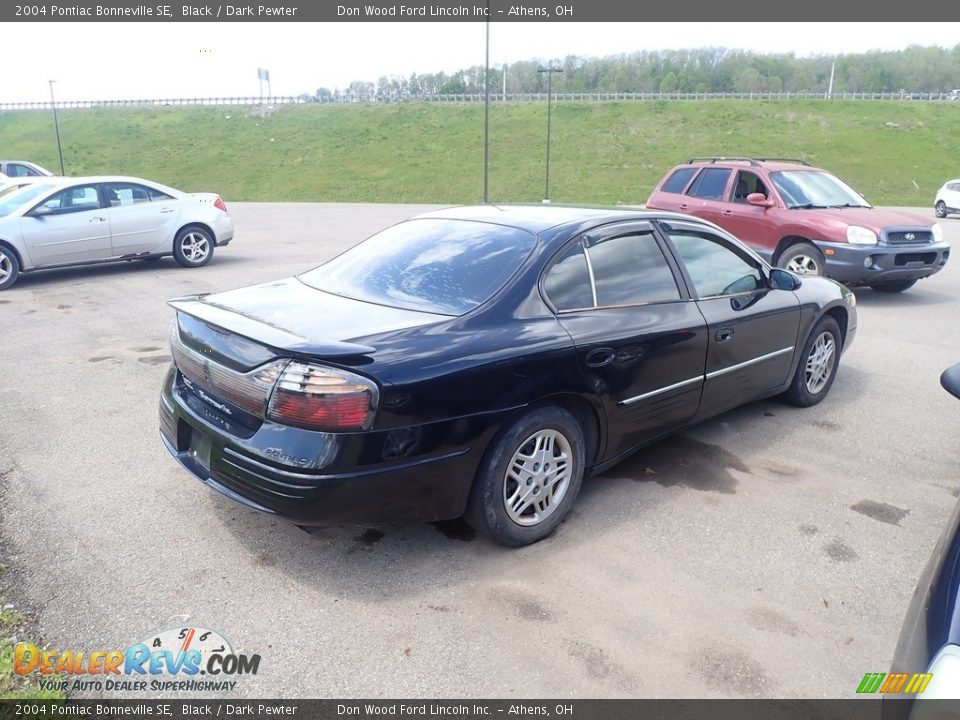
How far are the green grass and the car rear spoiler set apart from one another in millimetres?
1464

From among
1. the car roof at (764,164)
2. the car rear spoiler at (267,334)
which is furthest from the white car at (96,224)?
the car rear spoiler at (267,334)

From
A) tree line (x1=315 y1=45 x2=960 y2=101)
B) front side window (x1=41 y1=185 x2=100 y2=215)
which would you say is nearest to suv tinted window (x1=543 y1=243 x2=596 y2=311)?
front side window (x1=41 y1=185 x2=100 y2=215)

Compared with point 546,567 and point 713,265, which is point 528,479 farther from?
point 713,265

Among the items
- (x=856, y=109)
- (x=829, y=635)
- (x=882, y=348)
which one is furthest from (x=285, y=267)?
(x=856, y=109)

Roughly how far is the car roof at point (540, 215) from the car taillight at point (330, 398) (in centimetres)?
153

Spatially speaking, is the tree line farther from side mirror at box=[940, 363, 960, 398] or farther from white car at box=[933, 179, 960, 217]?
side mirror at box=[940, 363, 960, 398]

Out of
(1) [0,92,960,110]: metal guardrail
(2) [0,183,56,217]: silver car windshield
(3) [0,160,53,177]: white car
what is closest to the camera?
(2) [0,183,56,217]: silver car windshield

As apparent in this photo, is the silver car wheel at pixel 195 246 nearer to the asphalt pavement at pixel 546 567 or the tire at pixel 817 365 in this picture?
the asphalt pavement at pixel 546 567

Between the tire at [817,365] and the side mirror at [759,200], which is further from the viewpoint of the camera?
the side mirror at [759,200]

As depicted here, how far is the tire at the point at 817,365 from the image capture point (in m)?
5.51

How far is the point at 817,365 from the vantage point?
5672 millimetres

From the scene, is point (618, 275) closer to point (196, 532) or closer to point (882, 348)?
point (196, 532)

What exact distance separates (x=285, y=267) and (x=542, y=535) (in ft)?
32.3

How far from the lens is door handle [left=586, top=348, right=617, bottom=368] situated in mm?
3723
